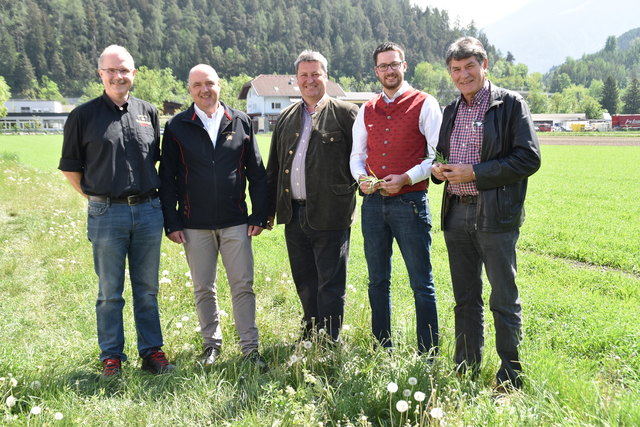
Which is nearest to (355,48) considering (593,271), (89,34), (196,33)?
(196,33)

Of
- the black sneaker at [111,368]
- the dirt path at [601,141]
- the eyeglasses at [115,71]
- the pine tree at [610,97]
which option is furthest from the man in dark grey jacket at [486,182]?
the pine tree at [610,97]

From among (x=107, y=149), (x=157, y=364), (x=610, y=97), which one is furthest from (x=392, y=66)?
(x=610, y=97)

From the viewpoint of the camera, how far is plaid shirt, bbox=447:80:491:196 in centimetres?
381

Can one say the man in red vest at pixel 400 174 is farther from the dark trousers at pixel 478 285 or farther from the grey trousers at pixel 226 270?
the grey trousers at pixel 226 270

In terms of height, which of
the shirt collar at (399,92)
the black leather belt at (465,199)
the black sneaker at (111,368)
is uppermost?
the shirt collar at (399,92)

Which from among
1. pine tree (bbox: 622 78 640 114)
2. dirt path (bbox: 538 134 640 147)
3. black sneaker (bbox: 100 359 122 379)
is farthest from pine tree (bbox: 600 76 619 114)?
black sneaker (bbox: 100 359 122 379)

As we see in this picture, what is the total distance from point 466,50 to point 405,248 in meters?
1.65

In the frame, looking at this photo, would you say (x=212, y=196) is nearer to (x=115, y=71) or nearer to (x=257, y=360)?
(x=115, y=71)

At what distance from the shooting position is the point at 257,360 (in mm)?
4469

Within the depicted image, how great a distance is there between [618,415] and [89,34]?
203153 mm

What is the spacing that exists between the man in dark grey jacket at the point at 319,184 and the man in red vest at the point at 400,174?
0.30m

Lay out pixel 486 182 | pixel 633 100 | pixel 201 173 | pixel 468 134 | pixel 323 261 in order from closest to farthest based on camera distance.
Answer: pixel 486 182 → pixel 468 134 → pixel 201 173 → pixel 323 261 → pixel 633 100

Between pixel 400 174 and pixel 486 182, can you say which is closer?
pixel 486 182

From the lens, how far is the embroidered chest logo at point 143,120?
14.6 ft
